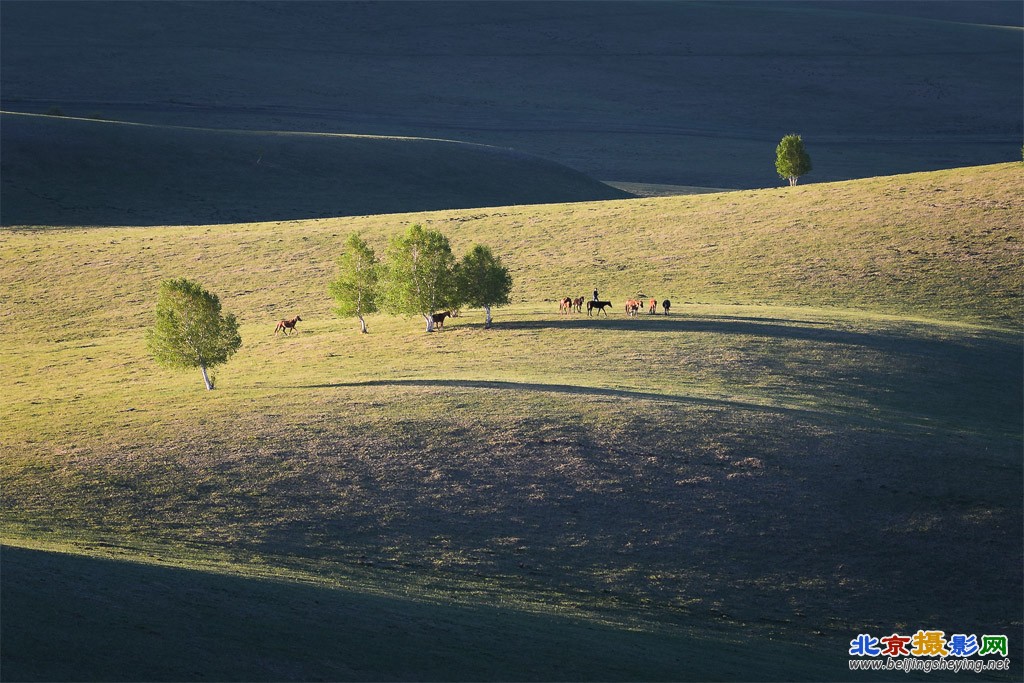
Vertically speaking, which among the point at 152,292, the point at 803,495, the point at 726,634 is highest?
the point at 152,292

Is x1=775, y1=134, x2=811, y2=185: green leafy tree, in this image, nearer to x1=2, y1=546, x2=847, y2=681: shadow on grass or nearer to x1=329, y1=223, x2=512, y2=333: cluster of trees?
x1=329, y1=223, x2=512, y2=333: cluster of trees

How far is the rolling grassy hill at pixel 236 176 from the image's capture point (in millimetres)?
102062

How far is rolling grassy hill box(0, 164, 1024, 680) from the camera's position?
78.9 ft

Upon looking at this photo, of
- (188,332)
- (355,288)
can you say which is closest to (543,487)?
(188,332)

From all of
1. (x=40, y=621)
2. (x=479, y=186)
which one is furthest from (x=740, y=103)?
(x=40, y=621)

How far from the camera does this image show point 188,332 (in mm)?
46000

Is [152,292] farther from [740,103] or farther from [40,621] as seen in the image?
[740,103]

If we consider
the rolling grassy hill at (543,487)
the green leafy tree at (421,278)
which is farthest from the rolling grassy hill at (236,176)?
the green leafy tree at (421,278)

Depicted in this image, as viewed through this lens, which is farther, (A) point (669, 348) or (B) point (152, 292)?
(B) point (152, 292)

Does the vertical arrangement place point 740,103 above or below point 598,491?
above

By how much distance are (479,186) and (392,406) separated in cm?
8327

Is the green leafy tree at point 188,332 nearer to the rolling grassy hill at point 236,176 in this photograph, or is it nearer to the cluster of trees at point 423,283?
the cluster of trees at point 423,283

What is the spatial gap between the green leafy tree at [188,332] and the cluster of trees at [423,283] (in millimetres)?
11172

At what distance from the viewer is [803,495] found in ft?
106
